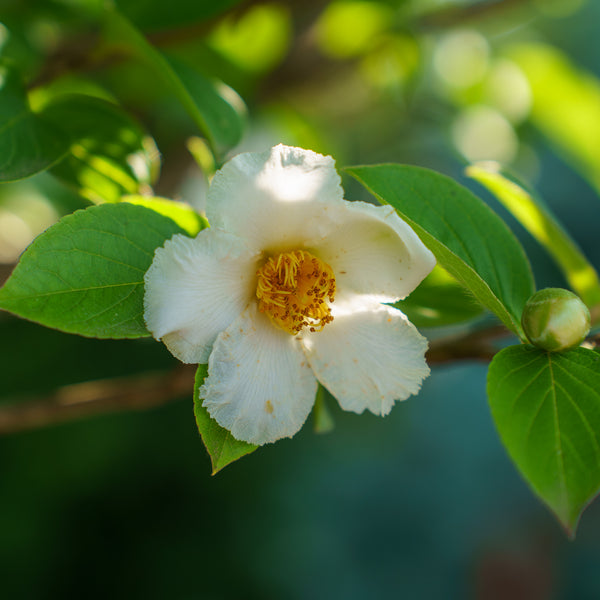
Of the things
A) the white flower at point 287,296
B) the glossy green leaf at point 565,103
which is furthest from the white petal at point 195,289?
the glossy green leaf at point 565,103

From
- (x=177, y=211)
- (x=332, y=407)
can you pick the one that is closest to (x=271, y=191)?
(x=177, y=211)

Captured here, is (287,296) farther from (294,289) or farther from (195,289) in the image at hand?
(195,289)

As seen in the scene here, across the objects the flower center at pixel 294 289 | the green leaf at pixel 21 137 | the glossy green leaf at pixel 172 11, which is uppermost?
the glossy green leaf at pixel 172 11

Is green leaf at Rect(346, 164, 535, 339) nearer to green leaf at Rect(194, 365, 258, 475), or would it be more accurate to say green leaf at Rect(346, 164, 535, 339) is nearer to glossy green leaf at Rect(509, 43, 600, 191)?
green leaf at Rect(194, 365, 258, 475)

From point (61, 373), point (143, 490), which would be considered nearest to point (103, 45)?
point (61, 373)

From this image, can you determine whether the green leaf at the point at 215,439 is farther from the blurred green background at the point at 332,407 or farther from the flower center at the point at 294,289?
the blurred green background at the point at 332,407

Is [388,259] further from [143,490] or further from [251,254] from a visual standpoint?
[143,490]
